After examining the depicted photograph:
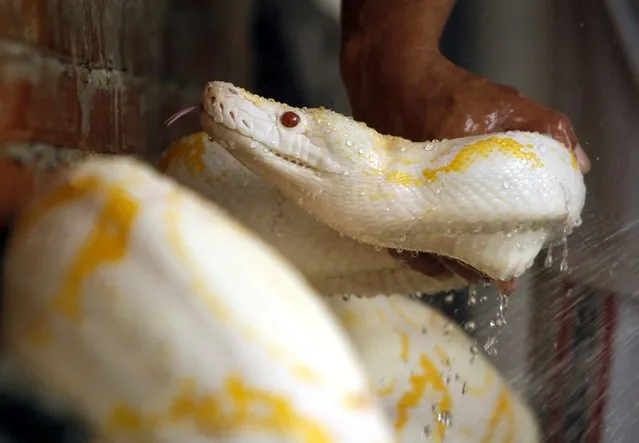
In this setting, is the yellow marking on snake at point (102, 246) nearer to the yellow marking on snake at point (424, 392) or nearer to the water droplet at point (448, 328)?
the yellow marking on snake at point (424, 392)

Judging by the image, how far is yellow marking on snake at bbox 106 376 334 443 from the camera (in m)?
0.17

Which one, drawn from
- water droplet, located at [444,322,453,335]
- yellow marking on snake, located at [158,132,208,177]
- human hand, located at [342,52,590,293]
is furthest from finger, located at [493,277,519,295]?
yellow marking on snake, located at [158,132,208,177]

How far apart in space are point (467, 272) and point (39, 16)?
0.99 feet

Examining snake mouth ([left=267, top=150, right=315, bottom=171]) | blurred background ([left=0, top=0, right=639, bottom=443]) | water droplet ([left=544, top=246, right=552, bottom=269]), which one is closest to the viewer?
blurred background ([left=0, top=0, right=639, bottom=443])

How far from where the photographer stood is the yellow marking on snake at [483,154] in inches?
15.5

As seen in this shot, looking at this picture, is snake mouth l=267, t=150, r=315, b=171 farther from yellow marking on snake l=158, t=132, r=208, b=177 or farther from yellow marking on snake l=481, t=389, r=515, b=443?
yellow marking on snake l=481, t=389, r=515, b=443

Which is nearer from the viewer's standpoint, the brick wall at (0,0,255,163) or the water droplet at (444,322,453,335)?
the brick wall at (0,0,255,163)

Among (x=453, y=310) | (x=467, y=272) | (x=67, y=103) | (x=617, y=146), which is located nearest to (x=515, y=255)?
(x=467, y=272)

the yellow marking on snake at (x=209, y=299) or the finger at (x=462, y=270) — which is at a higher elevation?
the yellow marking on snake at (x=209, y=299)

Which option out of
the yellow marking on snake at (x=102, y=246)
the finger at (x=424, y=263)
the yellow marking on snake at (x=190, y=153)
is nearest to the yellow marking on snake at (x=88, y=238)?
the yellow marking on snake at (x=102, y=246)

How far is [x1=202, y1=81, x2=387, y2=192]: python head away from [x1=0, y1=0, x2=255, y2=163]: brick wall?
4cm

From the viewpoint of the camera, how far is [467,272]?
0.46 m

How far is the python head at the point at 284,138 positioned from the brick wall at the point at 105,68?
4 centimetres

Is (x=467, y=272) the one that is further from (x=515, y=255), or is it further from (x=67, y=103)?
(x=67, y=103)
